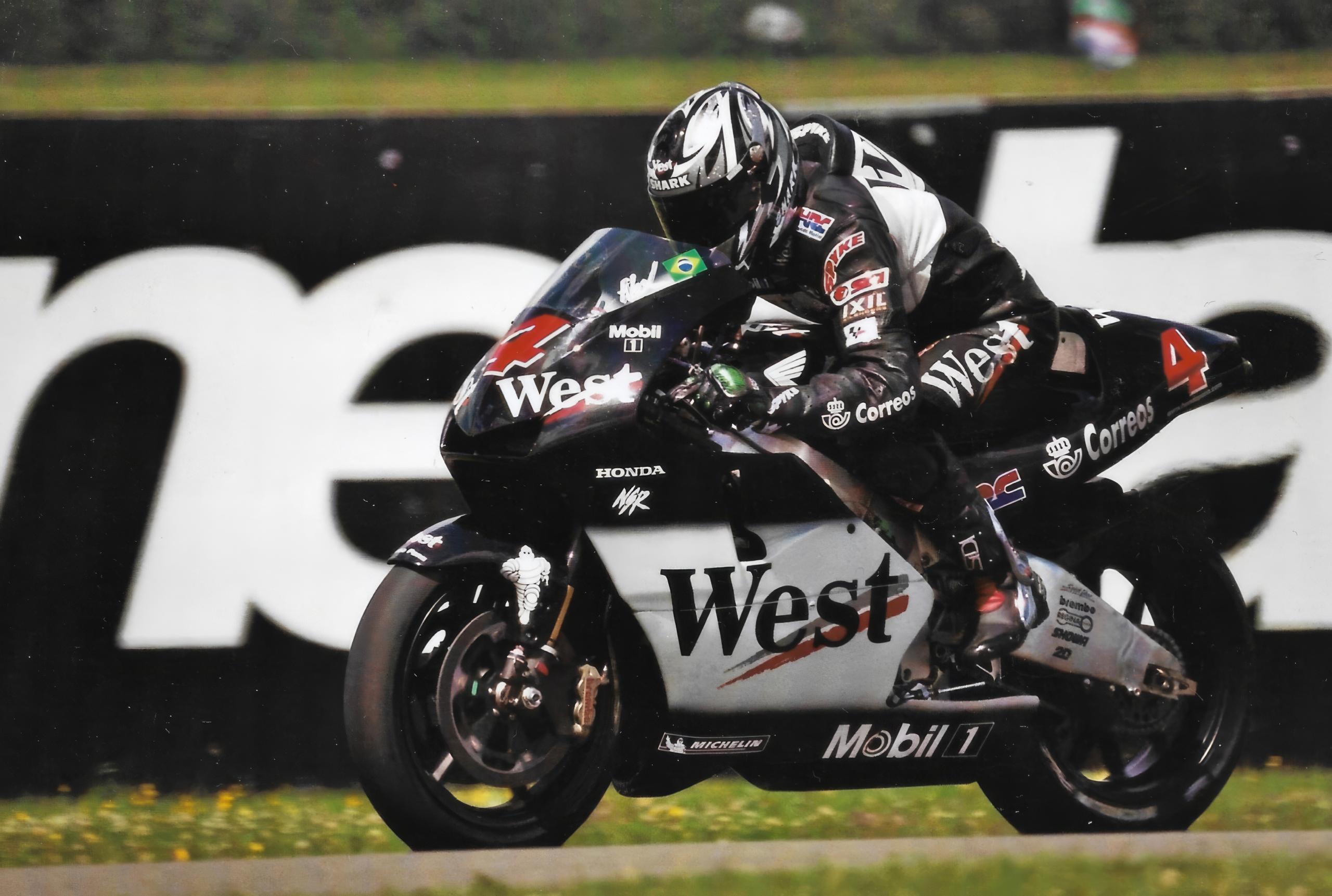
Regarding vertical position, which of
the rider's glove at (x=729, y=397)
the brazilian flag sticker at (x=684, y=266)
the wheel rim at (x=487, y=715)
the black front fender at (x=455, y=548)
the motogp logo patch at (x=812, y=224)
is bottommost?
the wheel rim at (x=487, y=715)

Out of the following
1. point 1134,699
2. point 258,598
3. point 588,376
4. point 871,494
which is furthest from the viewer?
point 258,598

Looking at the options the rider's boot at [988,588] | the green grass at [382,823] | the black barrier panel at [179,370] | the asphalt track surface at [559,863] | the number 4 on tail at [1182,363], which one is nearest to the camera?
the asphalt track surface at [559,863]

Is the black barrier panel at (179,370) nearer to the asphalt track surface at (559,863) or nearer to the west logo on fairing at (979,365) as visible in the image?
the asphalt track surface at (559,863)

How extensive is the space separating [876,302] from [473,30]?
200 cm

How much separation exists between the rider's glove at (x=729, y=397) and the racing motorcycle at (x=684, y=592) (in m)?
0.10

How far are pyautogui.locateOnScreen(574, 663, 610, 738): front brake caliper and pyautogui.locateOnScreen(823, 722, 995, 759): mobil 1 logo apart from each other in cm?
65

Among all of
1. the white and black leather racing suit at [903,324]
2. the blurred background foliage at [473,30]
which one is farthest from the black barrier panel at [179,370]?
the white and black leather racing suit at [903,324]

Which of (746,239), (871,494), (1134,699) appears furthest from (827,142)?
(1134,699)

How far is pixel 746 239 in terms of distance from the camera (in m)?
3.85

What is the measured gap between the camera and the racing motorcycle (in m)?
3.63

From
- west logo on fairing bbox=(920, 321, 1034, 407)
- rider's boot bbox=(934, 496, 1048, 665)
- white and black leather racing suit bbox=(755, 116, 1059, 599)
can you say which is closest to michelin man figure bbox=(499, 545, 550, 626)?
white and black leather racing suit bbox=(755, 116, 1059, 599)

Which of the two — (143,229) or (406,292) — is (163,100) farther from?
(406,292)

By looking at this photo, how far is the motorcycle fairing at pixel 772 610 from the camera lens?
12.3ft

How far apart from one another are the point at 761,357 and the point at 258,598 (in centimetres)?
191
